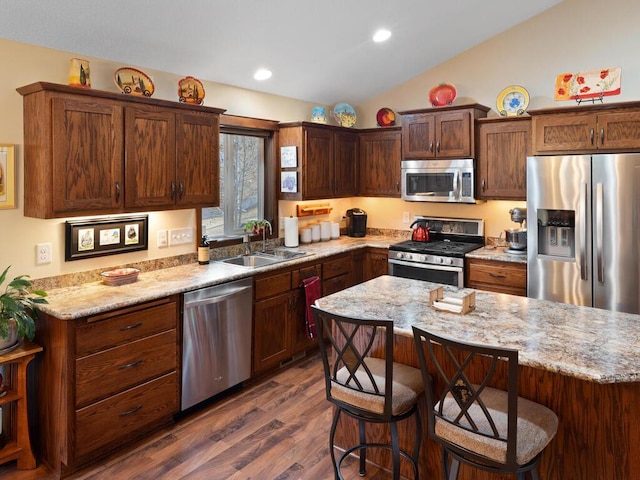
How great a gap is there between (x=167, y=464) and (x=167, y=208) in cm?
164

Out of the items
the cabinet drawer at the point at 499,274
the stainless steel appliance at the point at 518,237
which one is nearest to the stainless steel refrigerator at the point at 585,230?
the cabinet drawer at the point at 499,274

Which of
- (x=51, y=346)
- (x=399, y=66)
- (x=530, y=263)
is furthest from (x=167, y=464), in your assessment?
(x=399, y=66)

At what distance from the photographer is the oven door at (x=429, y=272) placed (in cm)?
428

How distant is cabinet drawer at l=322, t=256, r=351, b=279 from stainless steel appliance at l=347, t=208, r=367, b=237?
780 millimetres

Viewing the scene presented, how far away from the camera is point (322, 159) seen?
15.7 feet

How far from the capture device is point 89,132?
2846 millimetres

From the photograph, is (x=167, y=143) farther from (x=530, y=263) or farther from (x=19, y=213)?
(x=530, y=263)

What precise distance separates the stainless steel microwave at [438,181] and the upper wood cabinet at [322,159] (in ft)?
2.09

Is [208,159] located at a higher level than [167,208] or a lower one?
higher

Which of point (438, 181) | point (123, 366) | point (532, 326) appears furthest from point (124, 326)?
point (438, 181)

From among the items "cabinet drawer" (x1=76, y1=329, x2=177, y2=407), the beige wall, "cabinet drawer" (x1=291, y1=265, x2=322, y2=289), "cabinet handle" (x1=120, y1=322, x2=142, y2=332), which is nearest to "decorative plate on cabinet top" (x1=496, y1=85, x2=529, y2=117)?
the beige wall

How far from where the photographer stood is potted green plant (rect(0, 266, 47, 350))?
244 cm

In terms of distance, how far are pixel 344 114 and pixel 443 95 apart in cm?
108

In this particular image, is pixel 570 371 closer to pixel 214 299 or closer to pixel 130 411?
pixel 214 299
